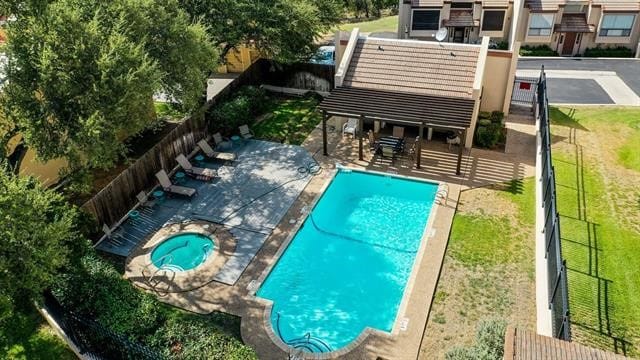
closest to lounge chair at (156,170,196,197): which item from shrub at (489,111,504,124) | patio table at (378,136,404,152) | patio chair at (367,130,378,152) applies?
patio chair at (367,130,378,152)

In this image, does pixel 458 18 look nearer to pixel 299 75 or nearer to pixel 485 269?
pixel 299 75

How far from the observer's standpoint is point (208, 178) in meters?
26.3

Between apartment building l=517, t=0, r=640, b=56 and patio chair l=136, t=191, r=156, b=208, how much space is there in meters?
42.4

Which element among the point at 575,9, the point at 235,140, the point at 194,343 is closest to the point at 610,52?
the point at 575,9

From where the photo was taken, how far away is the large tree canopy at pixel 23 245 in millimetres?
13164

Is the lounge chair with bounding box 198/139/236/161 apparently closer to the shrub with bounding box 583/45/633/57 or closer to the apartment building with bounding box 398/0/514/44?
the apartment building with bounding box 398/0/514/44

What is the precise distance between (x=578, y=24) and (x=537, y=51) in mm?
4724

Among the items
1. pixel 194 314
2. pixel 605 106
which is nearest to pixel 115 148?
pixel 194 314

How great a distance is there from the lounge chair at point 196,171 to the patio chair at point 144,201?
2950 mm

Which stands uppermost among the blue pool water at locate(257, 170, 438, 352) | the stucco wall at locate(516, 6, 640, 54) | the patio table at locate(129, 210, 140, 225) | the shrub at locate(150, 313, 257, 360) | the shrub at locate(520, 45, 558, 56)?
the stucco wall at locate(516, 6, 640, 54)

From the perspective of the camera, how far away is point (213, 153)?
2855cm

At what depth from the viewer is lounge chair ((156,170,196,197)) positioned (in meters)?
24.7

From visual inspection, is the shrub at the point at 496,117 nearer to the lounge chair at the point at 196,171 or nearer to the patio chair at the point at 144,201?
the lounge chair at the point at 196,171

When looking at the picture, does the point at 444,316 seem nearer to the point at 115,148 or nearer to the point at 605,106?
the point at 115,148
